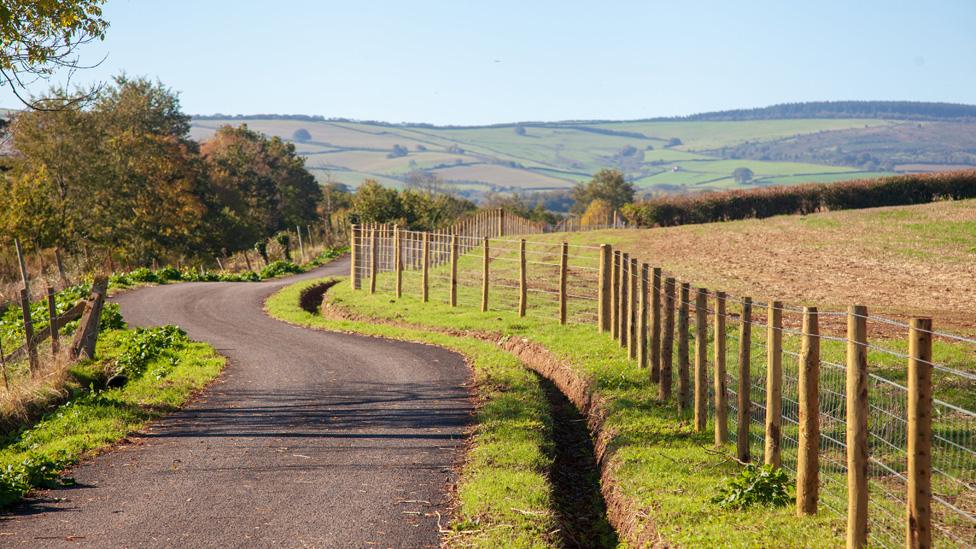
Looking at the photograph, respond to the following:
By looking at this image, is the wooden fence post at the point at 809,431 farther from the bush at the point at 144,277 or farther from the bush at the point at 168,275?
the bush at the point at 168,275

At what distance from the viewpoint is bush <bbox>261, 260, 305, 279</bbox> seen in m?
43.5

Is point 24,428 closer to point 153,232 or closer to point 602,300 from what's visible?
point 602,300

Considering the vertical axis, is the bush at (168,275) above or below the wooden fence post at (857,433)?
below

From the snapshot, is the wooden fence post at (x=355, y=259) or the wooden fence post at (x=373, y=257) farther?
the wooden fence post at (x=355, y=259)

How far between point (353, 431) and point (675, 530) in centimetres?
588

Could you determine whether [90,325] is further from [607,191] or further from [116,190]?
[607,191]

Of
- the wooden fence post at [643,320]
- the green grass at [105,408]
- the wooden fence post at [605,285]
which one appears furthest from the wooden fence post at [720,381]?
the wooden fence post at [605,285]

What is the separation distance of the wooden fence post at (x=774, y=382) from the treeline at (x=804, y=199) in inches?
1790

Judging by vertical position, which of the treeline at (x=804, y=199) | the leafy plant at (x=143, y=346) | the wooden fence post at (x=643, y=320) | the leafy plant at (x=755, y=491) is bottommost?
the leafy plant at (x=143, y=346)

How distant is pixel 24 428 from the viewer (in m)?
14.7

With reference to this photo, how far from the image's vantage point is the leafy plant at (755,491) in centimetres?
905

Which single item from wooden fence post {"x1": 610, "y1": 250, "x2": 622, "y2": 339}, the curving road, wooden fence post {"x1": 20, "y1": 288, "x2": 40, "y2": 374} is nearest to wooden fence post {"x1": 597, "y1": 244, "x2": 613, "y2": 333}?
wooden fence post {"x1": 610, "y1": 250, "x2": 622, "y2": 339}

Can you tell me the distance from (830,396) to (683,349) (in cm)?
237

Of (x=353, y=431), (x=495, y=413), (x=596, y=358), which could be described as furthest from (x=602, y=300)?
(x=353, y=431)
